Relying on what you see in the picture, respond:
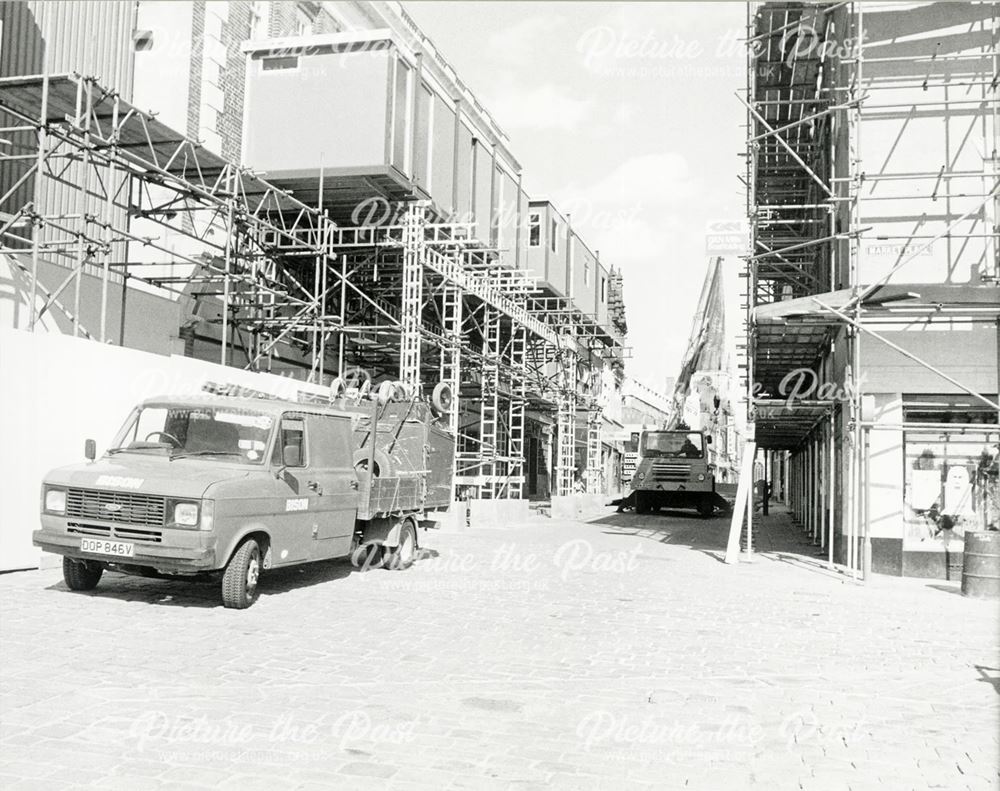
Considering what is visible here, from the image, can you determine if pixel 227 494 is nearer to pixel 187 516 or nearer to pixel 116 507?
pixel 187 516

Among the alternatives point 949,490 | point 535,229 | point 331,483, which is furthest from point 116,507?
point 535,229

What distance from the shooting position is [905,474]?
1422 cm

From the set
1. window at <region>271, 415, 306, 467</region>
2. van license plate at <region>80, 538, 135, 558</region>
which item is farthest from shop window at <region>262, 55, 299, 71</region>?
van license plate at <region>80, 538, 135, 558</region>

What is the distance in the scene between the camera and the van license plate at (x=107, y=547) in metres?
8.59

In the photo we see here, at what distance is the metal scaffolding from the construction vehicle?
8.88 ft

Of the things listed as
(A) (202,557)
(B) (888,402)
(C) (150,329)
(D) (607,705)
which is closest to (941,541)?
(B) (888,402)

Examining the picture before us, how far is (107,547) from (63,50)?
1376cm

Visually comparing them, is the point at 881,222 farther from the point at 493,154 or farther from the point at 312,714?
the point at 493,154

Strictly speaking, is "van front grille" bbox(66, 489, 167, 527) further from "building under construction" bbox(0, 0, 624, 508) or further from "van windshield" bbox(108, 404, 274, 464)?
"building under construction" bbox(0, 0, 624, 508)

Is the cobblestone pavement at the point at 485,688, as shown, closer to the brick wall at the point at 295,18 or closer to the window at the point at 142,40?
the window at the point at 142,40

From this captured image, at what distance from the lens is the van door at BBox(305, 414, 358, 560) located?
34.4 feet

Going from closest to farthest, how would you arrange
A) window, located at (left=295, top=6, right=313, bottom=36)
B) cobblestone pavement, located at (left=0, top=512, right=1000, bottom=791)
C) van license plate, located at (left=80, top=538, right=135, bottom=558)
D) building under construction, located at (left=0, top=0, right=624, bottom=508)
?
cobblestone pavement, located at (left=0, top=512, right=1000, bottom=791), van license plate, located at (left=80, top=538, right=135, bottom=558), building under construction, located at (left=0, top=0, right=624, bottom=508), window, located at (left=295, top=6, right=313, bottom=36)

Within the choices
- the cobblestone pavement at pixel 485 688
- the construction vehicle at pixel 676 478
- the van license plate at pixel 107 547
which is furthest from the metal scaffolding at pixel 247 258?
the cobblestone pavement at pixel 485 688

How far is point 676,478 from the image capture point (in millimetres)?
31172
